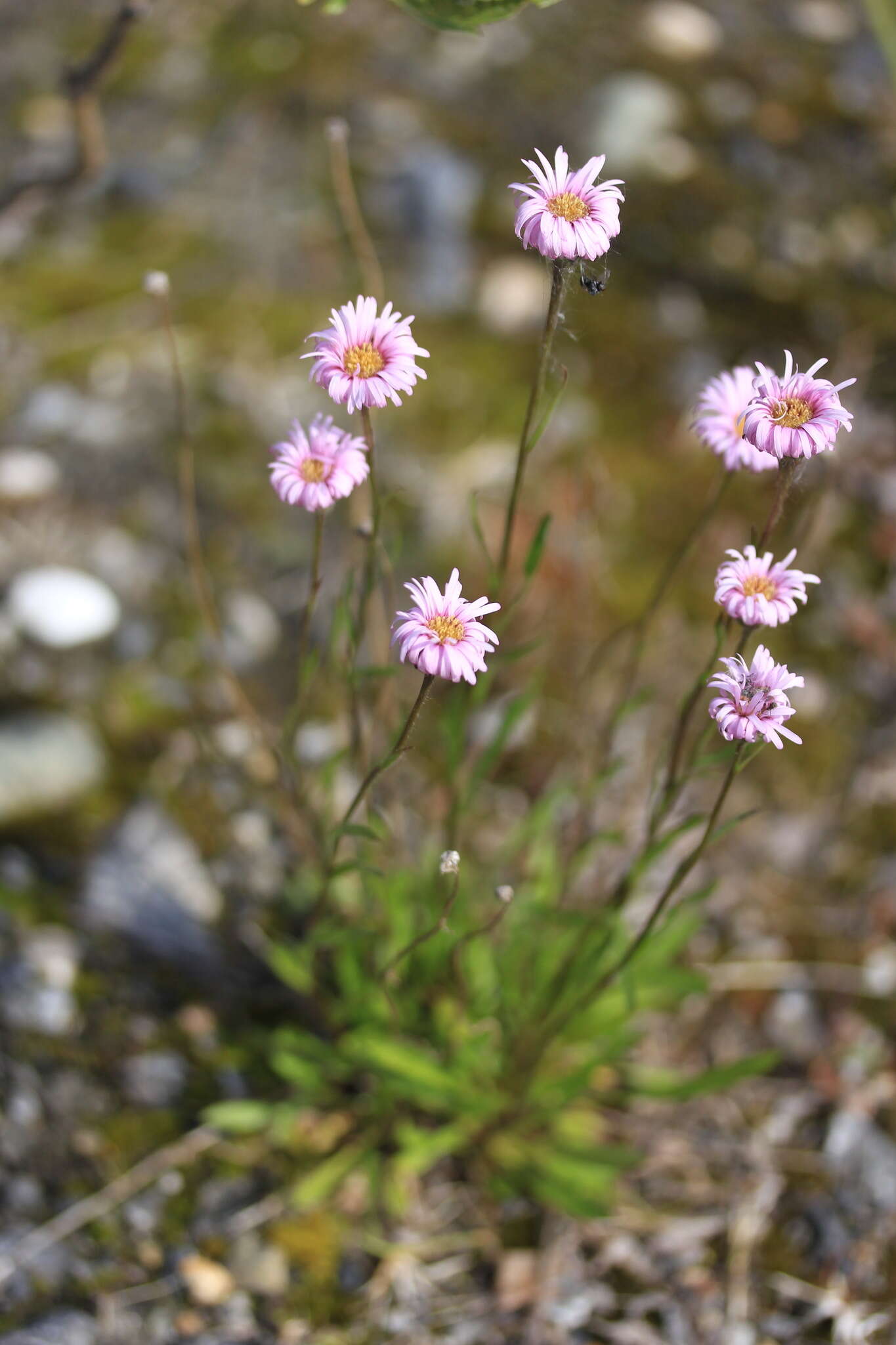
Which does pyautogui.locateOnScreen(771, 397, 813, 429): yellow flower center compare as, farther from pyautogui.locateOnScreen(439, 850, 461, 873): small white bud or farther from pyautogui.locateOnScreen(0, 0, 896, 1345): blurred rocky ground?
pyautogui.locateOnScreen(439, 850, 461, 873): small white bud

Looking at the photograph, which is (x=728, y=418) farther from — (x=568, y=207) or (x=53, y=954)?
(x=53, y=954)

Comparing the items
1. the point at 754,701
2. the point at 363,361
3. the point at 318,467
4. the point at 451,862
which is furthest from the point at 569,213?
the point at 451,862

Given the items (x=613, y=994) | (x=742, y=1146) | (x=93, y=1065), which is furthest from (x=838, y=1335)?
(x=93, y=1065)

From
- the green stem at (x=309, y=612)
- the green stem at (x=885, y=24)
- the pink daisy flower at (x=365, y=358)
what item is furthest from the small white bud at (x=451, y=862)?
the green stem at (x=885, y=24)

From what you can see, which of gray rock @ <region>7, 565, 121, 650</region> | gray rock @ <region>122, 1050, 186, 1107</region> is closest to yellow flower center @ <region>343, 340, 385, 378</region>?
gray rock @ <region>122, 1050, 186, 1107</region>

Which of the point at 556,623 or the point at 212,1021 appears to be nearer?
the point at 212,1021

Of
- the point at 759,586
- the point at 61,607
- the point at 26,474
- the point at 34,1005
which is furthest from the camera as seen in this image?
the point at 26,474

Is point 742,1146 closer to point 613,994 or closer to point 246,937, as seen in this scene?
point 613,994
